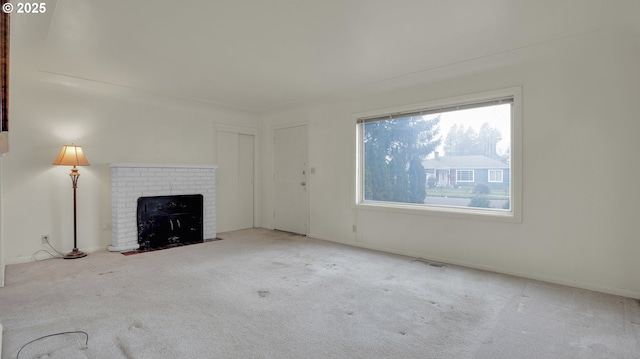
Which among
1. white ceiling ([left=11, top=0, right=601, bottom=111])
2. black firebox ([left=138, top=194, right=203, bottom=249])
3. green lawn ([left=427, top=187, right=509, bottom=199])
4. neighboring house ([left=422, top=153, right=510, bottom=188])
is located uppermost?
white ceiling ([left=11, top=0, right=601, bottom=111])

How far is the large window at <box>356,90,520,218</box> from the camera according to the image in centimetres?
362

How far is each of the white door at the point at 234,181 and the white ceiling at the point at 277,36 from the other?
6.42 ft

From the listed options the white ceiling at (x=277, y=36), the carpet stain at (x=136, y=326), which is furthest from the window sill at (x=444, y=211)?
the carpet stain at (x=136, y=326)

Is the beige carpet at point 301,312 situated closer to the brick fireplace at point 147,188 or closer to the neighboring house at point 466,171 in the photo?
the brick fireplace at point 147,188

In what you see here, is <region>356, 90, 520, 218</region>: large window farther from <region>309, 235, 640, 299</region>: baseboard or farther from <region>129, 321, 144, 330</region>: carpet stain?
<region>129, 321, 144, 330</region>: carpet stain

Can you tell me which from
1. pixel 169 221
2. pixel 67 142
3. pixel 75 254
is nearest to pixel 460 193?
pixel 169 221

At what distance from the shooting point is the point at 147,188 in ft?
15.4

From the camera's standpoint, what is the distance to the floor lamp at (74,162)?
3.90 m

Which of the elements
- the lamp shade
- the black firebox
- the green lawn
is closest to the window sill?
the green lawn

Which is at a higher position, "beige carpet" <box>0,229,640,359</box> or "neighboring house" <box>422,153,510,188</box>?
"neighboring house" <box>422,153,510,188</box>

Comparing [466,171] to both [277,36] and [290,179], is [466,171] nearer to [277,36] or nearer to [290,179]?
[277,36]

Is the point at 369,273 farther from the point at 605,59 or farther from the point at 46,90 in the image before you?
the point at 46,90

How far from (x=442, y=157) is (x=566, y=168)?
4.23 feet

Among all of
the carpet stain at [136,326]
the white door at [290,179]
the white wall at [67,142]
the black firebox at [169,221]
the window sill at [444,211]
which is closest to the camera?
the carpet stain at [136,326]
